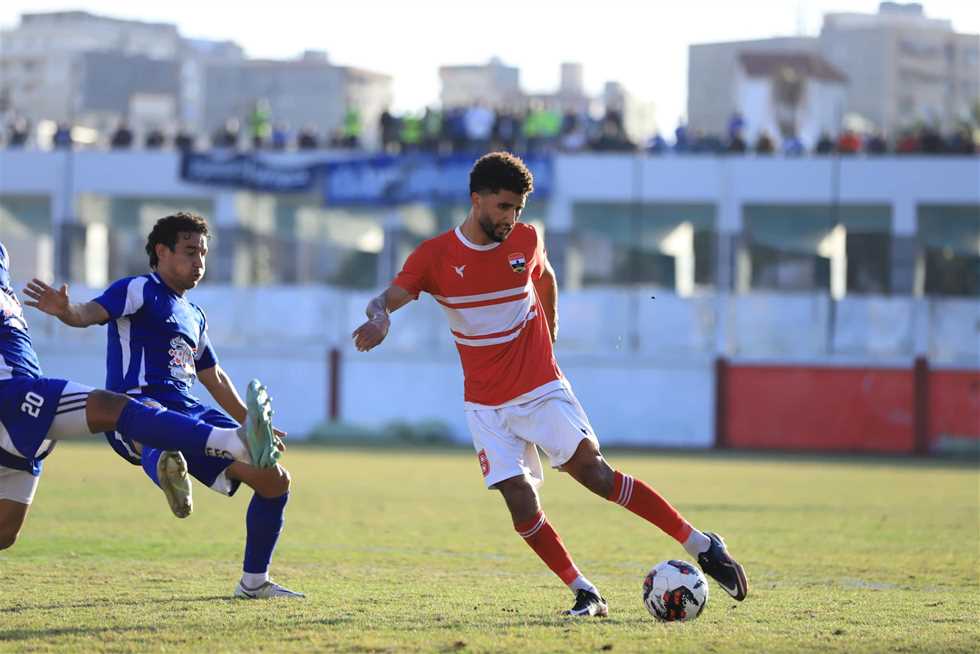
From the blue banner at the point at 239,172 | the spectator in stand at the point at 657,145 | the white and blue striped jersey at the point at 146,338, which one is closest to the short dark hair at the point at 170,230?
the white and blue striped jersey at the point at 146,338

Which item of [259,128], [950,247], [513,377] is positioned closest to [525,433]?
[513,377]

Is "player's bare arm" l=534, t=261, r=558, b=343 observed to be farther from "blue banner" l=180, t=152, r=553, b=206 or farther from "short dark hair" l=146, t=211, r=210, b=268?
"blue banner" l=180, t=152, r=553, b=206

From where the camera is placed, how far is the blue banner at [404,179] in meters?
38.6

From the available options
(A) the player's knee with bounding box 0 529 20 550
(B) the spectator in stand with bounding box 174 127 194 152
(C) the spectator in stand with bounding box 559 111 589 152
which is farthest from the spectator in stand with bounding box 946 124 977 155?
(A) the player's knee with bounding box 0 529 20 550

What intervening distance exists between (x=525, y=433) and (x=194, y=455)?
5.53ft

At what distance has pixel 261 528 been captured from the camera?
828 cm

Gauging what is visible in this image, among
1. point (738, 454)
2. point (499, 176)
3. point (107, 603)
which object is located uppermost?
point (499, 176)

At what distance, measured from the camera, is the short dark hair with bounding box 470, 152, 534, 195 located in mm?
7832

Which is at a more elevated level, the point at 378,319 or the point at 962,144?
the point at 962,144

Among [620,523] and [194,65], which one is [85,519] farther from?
[194,65]

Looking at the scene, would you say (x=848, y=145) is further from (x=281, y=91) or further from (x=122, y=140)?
(x=281, y=91)

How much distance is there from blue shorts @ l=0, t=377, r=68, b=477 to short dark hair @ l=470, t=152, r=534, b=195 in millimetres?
2252

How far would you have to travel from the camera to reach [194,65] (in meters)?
81.2

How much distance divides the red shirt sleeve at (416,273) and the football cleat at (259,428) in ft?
3.44
